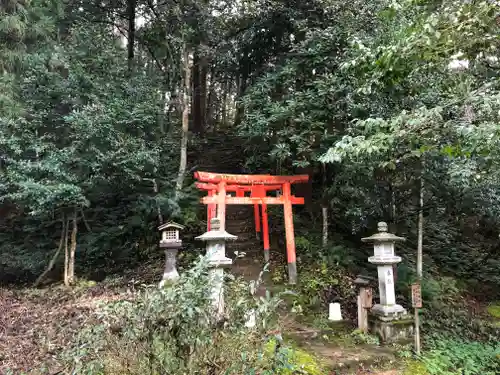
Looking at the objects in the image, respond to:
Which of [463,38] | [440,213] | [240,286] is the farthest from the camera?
[440,213]

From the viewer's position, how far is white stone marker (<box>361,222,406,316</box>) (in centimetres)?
648

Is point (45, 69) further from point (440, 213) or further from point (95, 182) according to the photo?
point (440, 213)

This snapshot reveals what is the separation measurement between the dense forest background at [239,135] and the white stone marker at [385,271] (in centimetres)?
123

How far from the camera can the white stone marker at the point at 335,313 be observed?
700cm

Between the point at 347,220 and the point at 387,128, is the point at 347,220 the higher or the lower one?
A: the lower one

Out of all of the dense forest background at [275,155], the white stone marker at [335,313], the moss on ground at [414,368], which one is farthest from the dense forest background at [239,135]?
the moss on ground at [414,368]

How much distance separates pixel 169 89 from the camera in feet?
36.9

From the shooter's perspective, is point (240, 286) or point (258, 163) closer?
point (240, 286)

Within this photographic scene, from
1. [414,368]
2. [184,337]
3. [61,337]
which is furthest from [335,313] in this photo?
[184,337]

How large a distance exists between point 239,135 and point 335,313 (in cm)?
497

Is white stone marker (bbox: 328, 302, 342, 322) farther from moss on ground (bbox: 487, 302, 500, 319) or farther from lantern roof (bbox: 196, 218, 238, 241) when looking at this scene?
moss on ground (bbox: 487, 302, 500, 319)

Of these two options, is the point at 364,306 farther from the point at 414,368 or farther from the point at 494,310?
the point at 494,310

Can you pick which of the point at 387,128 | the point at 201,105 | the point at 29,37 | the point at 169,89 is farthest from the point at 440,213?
the point at 201,105

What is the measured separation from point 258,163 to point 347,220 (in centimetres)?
324
